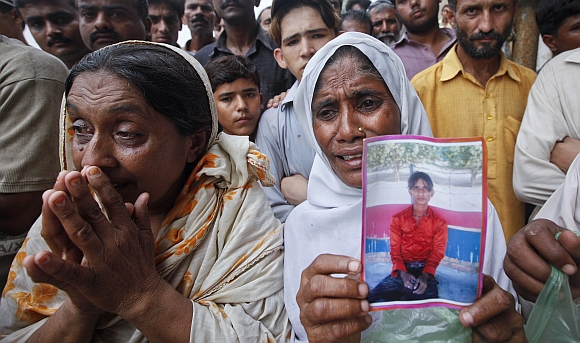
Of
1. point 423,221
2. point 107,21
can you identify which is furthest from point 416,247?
point 107,21

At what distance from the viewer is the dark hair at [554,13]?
2908 mm

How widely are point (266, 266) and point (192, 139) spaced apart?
2.08ft

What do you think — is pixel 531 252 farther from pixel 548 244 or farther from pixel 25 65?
pixel 25 65

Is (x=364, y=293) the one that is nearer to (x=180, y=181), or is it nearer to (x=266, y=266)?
(x=266, y=266)

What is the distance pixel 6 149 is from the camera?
2.03 m

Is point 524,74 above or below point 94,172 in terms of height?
above

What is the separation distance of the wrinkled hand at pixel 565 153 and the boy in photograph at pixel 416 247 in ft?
5.31

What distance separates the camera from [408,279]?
120 cm

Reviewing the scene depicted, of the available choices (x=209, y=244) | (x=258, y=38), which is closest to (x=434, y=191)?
(x=209, y=244)

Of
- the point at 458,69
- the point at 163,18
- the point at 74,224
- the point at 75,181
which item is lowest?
the point at 74,224

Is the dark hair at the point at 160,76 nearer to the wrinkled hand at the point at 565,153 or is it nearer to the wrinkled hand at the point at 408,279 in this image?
the wrinkled hand at the point at 408,279

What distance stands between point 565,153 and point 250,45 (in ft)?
10.7

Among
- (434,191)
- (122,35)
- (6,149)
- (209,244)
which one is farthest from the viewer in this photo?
(122,35)

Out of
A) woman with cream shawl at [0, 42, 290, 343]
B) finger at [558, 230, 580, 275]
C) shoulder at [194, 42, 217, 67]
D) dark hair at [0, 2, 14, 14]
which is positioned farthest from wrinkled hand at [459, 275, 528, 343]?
shoulder at [194, 42, 217, 67]
